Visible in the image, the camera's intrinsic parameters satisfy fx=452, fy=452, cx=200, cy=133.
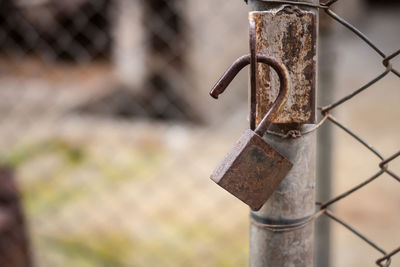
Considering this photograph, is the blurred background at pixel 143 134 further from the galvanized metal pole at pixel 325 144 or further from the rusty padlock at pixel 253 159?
the rusty padlock at pixel 253 159

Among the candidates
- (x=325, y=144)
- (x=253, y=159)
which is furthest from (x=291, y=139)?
(x=325, y=144)

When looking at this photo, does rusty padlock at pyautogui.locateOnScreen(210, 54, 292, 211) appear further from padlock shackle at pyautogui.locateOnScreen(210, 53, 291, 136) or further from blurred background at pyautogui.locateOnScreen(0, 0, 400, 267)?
blurred background at pyautogui.locateOnScreen(0, 0, 400, 267)

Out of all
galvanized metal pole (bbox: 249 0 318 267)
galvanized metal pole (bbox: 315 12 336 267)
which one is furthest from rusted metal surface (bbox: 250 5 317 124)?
galvanized metal pole (bbox: 315 12 336 267)

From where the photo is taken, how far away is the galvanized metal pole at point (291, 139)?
510mm

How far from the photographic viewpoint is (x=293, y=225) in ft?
1.92

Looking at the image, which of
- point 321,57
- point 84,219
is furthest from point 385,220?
point 84,219

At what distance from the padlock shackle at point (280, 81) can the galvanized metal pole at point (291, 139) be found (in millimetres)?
23

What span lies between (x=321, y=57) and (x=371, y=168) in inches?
71.9

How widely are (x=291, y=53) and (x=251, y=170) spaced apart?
140mm

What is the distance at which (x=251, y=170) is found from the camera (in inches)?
19.9

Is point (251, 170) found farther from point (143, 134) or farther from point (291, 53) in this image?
point (143, 134)

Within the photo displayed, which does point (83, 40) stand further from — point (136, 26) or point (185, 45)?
point (185, 45)

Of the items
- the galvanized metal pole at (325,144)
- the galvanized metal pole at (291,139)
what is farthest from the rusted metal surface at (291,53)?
the galvanized metal pole at (325,144)

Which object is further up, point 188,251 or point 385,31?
point 385,31
